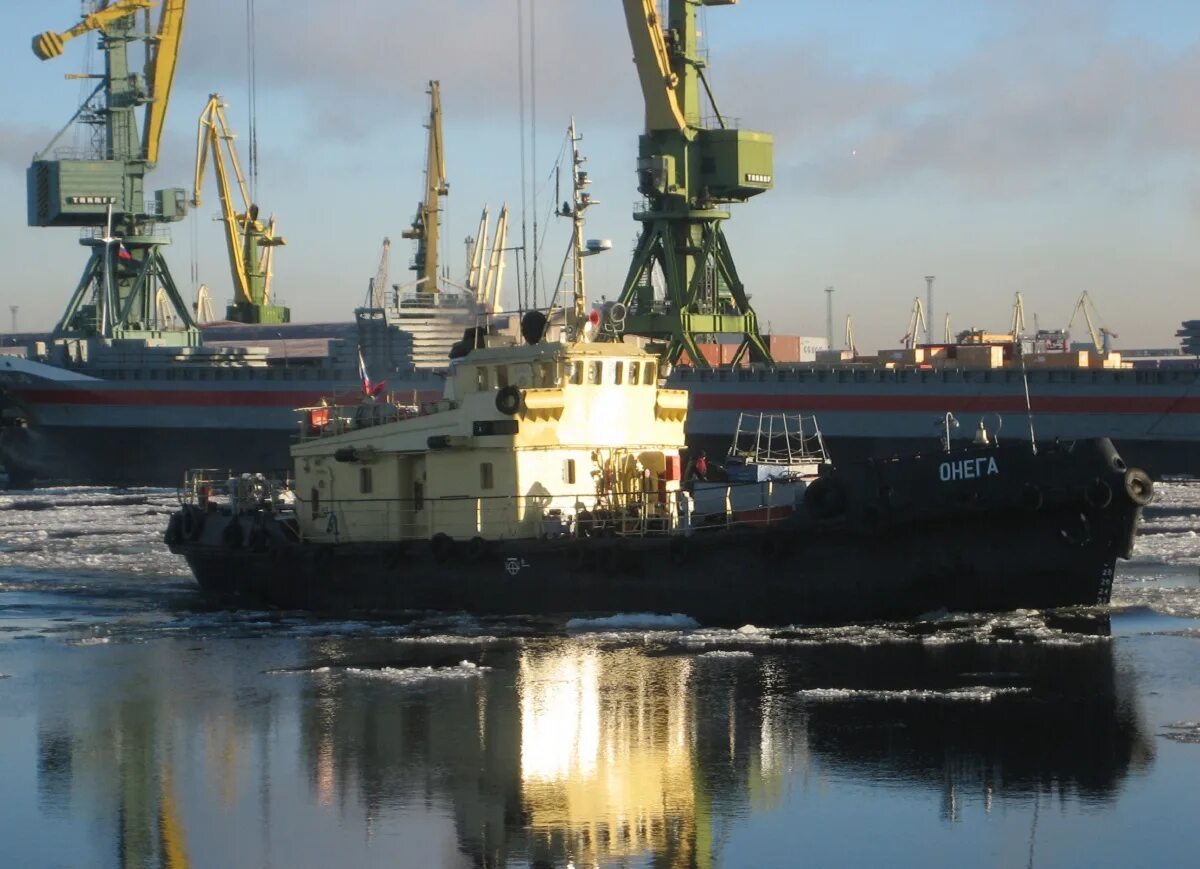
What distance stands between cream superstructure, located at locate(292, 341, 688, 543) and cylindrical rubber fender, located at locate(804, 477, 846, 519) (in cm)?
264

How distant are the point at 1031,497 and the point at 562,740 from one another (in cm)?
870

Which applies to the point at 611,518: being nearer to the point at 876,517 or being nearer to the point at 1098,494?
the point at 876,517

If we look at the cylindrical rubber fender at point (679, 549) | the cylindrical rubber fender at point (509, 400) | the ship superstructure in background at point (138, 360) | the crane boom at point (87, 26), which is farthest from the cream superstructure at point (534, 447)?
the crane boom at point (87, 26)

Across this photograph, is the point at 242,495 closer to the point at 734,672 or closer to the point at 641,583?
the point at 641,583

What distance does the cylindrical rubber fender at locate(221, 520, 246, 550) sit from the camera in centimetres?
3164

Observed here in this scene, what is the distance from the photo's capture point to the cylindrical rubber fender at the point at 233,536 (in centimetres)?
3164

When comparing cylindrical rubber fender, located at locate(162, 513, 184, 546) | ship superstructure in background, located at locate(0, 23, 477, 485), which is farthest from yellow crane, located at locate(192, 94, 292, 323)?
cylindrical rubber fender, located at locate(162, 513, 184, 546)

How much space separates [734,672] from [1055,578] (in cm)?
562

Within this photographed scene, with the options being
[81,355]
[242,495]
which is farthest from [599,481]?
[81,355]

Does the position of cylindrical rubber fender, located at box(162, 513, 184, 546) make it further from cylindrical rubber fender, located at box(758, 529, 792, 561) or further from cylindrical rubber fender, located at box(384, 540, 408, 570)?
cylindrical rubber fender, located at box(758, 529, 792, 561)

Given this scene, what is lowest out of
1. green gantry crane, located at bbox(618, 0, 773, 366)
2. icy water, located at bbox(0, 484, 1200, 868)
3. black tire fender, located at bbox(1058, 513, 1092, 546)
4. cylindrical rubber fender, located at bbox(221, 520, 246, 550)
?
icy water, located at bbox(0, 484, 1200, 868)

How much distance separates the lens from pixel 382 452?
1152 inches

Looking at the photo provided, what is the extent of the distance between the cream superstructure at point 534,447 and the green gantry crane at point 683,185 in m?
46.6

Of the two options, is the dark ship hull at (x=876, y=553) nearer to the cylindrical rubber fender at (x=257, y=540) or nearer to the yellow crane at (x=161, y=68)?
the cylindrical rubber fender at (x=257, y=540)
